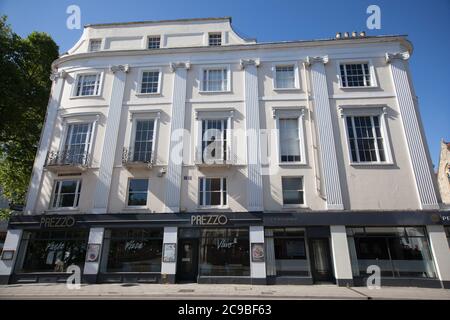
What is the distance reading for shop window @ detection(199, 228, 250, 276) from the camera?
12023mm

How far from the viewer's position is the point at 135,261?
12.5 metres

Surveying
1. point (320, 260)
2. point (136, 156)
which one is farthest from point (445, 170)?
point (136, 156)

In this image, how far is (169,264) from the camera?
12.1 meters

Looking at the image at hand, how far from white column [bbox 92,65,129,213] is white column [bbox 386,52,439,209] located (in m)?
15.7

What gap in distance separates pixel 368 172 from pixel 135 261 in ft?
41.0

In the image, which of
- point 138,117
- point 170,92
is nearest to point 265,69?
point 170,92

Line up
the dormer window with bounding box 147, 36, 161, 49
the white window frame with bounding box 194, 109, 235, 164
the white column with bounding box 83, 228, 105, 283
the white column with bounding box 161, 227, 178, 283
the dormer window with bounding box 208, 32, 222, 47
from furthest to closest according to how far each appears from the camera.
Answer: the dormer window with bounding box 147, 36, 161, 49 → the dormer window with bounding box 208, 32, 222, 47 → the white window frame with bounding box 194, 109, 235, 164 → the white column with bounding box 83, 228, 105, 283 → the white column with bounding box 161, 227, 178, 283

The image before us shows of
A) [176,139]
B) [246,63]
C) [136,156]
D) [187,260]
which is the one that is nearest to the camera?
[187,260]

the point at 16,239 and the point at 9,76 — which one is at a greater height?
the point at 9,76

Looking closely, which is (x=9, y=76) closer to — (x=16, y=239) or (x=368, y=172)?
(x=16, y=239)

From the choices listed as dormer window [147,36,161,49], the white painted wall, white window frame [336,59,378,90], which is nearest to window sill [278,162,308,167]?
the white painted wall

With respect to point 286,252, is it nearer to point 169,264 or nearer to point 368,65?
point 169,264

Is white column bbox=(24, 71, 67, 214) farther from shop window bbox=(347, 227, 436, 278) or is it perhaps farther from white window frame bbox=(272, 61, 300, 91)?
shop window bbox=(347, 227, 436, 278)

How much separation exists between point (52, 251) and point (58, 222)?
1524 mm
